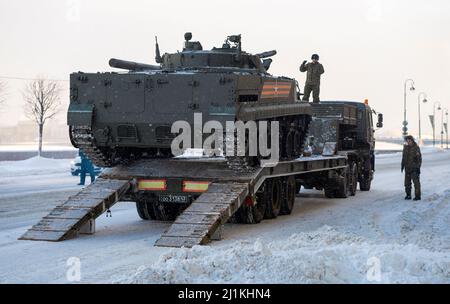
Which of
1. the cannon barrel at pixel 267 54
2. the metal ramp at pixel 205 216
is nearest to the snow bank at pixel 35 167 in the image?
the cannon barrel at pixel 267 54

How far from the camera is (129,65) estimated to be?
48.8 ft

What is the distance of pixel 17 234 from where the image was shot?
1264cm

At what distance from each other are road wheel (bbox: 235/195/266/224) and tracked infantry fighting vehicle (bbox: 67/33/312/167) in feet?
2.88

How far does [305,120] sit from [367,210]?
7.82 feet

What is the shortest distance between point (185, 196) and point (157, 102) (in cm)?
170

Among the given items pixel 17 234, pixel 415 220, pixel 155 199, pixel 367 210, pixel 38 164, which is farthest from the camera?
pixel 38 164

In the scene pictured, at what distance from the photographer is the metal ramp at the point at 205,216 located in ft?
36.6

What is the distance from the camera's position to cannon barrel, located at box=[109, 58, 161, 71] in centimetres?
1460

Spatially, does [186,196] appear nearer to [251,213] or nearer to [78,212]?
[251,213]

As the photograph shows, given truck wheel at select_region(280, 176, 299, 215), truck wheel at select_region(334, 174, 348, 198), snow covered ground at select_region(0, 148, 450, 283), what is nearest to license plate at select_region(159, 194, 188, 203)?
snow covered ground at select_region(0, 148, 450, 283)

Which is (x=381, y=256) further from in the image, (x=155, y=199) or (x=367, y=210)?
(x=367, y=210)

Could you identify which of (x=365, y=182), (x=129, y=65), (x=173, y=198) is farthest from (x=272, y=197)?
(x=365, y=182)

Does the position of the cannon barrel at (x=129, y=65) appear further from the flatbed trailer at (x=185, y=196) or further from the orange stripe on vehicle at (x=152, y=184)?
the orange stripe on vehicle at (x=152, y=184)
